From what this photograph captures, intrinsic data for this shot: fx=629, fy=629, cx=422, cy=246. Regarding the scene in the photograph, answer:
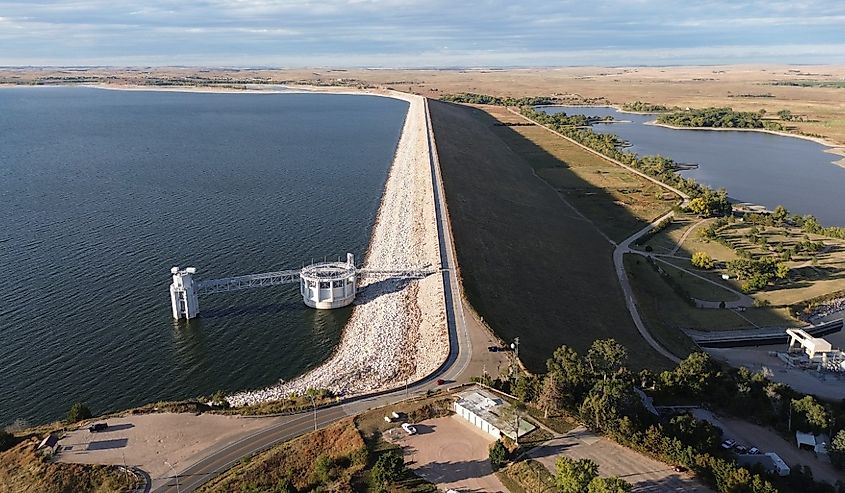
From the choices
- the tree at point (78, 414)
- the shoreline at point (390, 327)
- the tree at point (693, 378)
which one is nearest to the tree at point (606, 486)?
the tree at point (693, 378)

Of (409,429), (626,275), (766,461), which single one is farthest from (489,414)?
(626,275)

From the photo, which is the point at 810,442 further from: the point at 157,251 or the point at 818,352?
the point at 157,251

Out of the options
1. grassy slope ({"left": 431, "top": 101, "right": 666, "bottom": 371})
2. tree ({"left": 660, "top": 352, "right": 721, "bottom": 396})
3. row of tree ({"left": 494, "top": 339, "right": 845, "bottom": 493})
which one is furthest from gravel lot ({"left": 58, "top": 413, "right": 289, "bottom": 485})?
tree ({"left": 660, "top": 352, "right": 721, "bottom": 396})

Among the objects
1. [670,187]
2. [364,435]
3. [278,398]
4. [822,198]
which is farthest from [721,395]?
[822,198]

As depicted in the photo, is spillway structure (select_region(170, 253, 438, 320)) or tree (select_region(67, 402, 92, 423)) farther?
spillway structure (select_region(170, 253, 438, 320))

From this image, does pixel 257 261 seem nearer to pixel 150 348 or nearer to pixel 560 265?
pixel 150 348

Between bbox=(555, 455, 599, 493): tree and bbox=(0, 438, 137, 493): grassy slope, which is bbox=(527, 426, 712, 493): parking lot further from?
bbox=(0, 438, 137, 493): grassy slope

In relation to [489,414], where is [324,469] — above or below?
below
